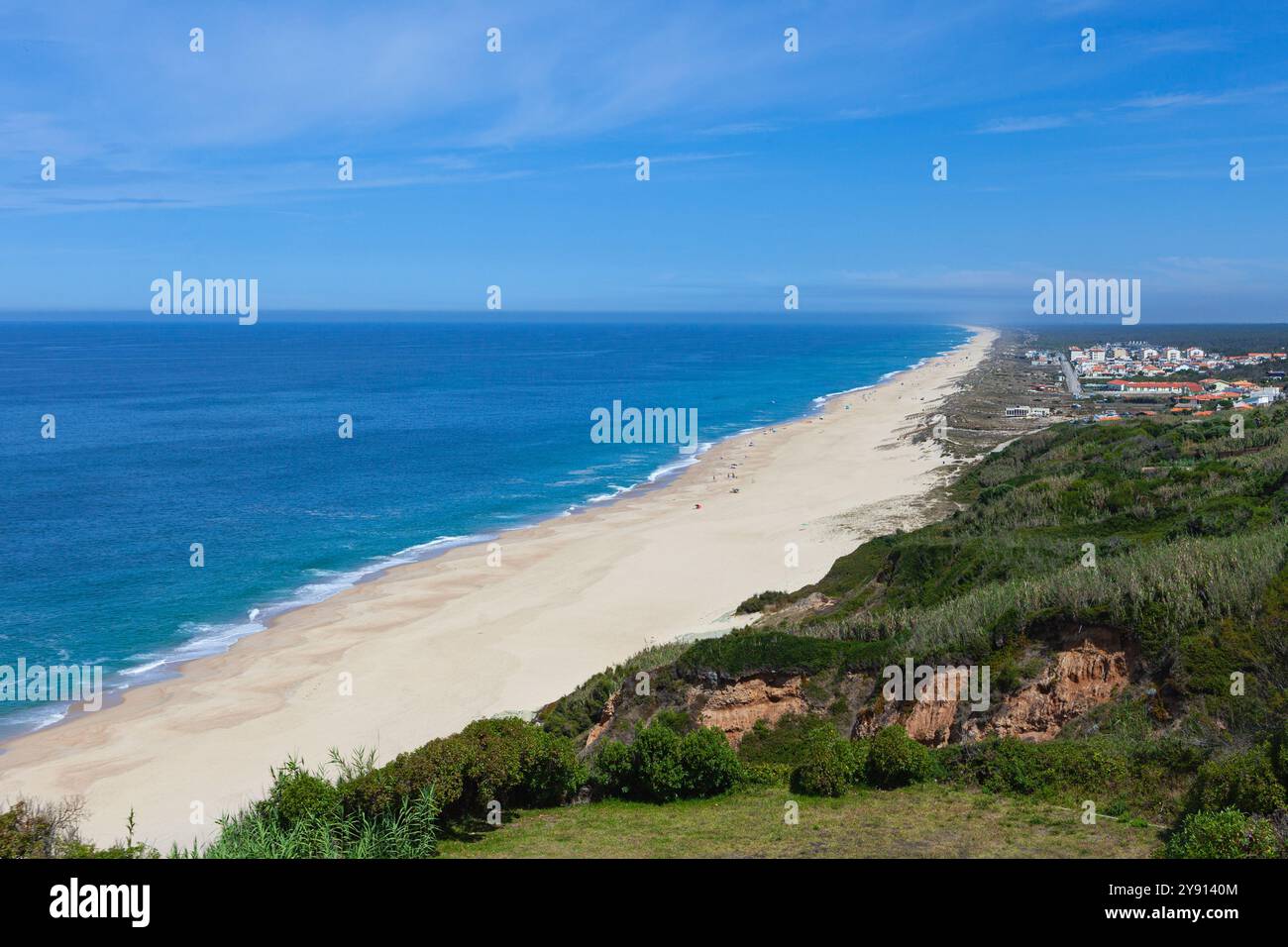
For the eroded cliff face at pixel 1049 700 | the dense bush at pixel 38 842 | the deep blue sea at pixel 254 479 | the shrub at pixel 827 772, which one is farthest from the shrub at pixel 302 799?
the deep blue sea at pixel 254 479

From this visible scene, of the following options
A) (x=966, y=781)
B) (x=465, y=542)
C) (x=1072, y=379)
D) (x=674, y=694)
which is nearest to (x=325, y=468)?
(x=465, y=542)

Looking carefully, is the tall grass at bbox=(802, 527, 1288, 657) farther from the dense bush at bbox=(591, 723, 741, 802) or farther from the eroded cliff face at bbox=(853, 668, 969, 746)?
the dense bush at bbox=(591, 723, 741, 802)

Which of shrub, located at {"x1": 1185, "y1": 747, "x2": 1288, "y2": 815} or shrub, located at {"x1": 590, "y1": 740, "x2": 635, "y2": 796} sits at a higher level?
shrub, located at {"x1": 1185, "y1": 747, "x2": 1288, "y2": 815}

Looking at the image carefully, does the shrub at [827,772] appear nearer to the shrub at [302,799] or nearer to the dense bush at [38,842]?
the shrub at [302,799]

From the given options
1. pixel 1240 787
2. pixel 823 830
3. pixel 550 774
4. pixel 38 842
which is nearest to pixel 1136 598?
pixel 1240 787

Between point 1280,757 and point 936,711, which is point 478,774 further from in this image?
point 1280,757

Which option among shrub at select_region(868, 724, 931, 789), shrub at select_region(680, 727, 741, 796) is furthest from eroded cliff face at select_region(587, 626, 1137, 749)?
shrub at select_region(680, 727, 741, 796)
